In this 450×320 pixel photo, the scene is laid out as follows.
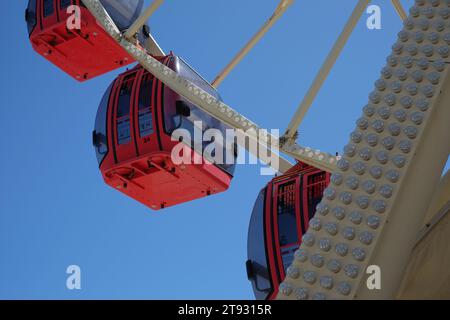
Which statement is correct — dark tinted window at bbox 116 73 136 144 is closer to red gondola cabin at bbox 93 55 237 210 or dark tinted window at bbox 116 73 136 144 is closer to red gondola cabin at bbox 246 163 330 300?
red gondola cabin at bbox 93 55 237 210

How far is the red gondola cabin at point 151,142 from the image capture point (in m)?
15.6

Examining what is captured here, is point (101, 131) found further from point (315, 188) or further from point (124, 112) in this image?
point (315, 188)

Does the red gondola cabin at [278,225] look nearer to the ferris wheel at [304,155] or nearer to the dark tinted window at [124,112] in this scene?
the ferris wheel at [304,155]

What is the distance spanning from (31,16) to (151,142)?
15.4 ft

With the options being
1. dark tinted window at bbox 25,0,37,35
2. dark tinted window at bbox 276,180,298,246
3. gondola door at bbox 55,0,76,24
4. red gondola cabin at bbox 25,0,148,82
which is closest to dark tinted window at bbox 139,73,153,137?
red gondola cabin at bbox 25,0,148,82

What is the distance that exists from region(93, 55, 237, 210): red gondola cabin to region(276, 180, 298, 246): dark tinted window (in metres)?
2.16

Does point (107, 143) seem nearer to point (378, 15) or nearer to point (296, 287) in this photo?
point (378, 15)

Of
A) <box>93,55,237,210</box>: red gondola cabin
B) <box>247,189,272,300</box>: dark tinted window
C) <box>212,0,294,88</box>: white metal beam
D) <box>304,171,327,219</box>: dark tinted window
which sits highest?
<box>212,0,294,88</box>: white metal beam

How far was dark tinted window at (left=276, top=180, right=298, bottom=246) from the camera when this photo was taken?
43.7 ft

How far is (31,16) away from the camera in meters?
18.6

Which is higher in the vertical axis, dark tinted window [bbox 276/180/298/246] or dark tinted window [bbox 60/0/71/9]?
dark tinted window [bbox 60/0/71/9]

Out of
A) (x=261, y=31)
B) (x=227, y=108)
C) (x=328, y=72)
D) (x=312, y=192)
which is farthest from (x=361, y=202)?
(x=261, y=31)

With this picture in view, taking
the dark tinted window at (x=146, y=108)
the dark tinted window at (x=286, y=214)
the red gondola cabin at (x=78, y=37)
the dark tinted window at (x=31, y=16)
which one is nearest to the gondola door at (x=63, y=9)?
the red gondola cabin at (x=78, y=37)
